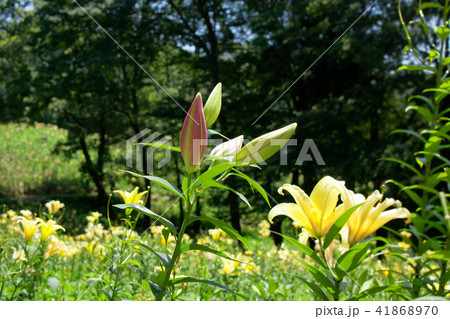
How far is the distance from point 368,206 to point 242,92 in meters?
2.47

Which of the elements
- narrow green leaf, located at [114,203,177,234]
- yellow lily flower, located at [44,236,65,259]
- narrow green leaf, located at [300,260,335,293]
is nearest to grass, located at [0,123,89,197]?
yellow lily flower, located at [44,236,65,259]

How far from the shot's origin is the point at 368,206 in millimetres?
390

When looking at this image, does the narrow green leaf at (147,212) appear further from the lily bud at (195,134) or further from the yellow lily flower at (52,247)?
the yellow lily flower at (52,247)

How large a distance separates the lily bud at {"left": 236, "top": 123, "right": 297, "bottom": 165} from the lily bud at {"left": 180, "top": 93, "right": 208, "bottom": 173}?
0.04 metres

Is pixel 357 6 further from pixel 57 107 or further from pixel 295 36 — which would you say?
pixel 57 107

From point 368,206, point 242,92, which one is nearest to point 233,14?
point 242,92

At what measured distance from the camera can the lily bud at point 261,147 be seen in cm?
35

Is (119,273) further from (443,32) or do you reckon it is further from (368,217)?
(443,32)

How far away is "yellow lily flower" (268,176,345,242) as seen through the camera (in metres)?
0.38

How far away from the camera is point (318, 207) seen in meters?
0.39

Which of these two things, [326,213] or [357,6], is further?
[357,6]

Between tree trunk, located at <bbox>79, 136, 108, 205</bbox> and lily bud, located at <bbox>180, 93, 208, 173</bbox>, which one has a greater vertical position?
lily bud, located at <bbox>180, 93, 208, 173</bbox>
